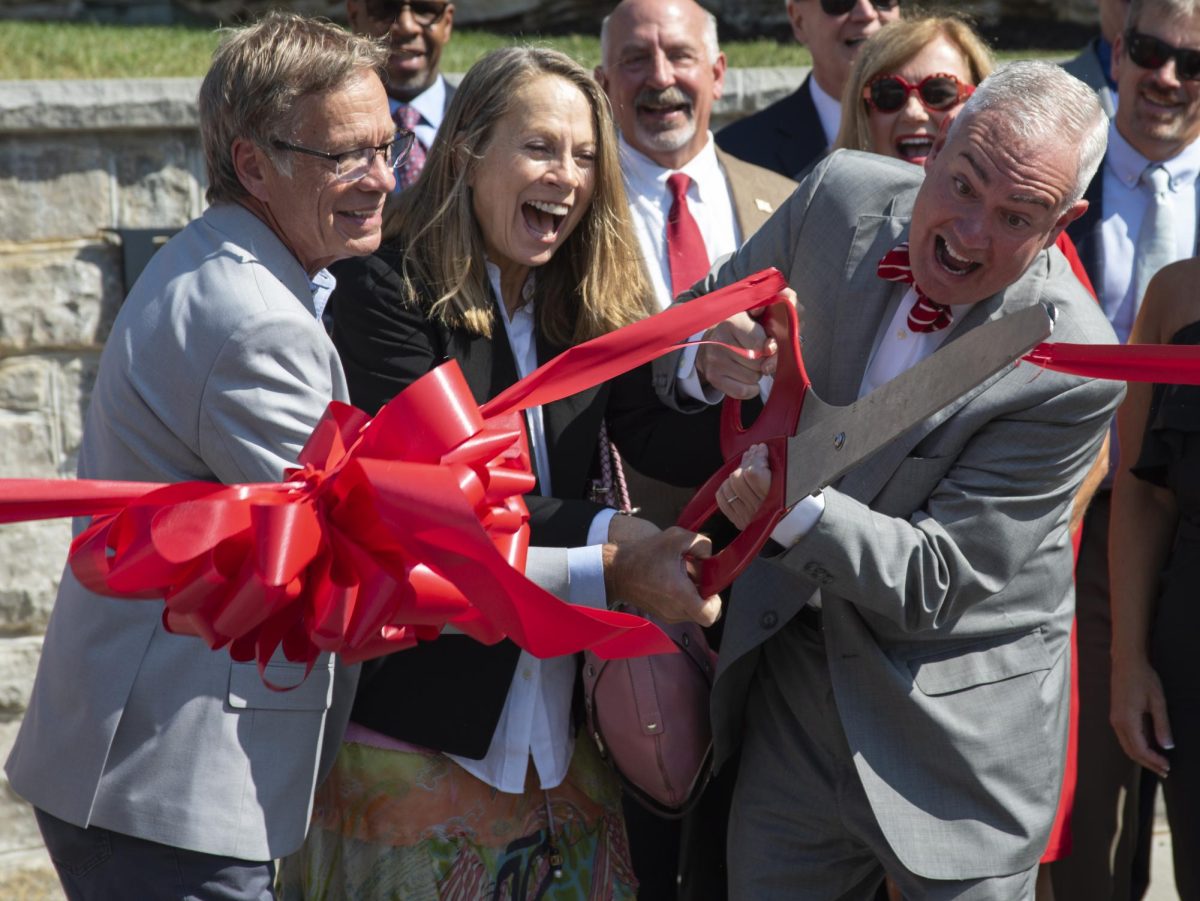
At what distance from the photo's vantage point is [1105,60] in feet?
16.1

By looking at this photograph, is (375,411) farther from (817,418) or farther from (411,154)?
(411,154)

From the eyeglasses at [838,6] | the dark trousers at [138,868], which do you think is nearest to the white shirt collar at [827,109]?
the eyeglasses at [838,6]

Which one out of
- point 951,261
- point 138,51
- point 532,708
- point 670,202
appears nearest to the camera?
point 951,261

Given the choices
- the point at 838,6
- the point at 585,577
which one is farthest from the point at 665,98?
the point at 585,577

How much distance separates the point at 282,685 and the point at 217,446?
428 millimetres

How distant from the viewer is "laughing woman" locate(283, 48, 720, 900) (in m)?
2.92

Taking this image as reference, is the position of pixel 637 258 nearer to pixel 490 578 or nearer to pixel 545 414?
pixel 545 414

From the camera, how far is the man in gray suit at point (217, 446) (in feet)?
7.88

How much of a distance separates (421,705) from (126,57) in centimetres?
353

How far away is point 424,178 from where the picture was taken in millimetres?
3105

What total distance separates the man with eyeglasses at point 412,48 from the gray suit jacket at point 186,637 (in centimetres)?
245

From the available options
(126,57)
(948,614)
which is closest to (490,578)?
(948,614)

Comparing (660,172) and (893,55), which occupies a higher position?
(893,55)

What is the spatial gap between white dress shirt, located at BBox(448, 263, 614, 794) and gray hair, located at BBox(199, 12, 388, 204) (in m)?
0.66
